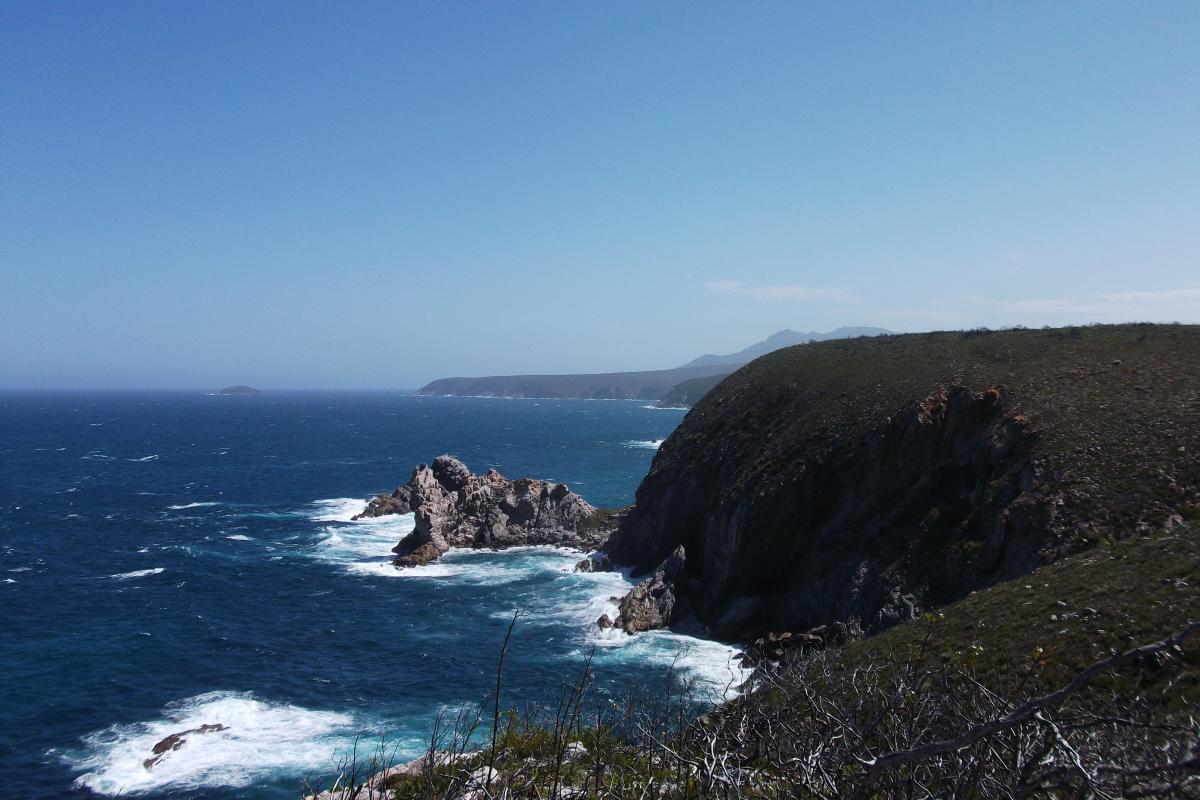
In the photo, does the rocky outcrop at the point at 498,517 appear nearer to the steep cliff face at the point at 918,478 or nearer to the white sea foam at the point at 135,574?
the steep cliff face at the point at 918,478

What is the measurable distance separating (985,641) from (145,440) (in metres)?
152

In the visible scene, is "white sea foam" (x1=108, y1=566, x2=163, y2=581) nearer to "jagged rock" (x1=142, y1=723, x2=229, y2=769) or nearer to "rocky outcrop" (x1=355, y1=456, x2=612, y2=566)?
"rocky outcrop" (x1=355, y1=456, x2=612, y2=566)

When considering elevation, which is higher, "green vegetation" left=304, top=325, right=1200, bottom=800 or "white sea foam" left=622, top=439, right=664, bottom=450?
"green vegetation" left=304, top=325, right=1200, bottom=800

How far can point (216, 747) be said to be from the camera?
83.9 feet

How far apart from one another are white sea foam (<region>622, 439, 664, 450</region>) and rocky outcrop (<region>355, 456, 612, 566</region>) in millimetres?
63161

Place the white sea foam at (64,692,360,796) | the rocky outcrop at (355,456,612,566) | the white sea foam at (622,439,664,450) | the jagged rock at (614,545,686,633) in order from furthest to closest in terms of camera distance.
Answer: the white sea foam at (622,439,664,450)
the rocky outcrop at (355,456,612,566)
the jagged rock at (614,545,686,633)
the white sea foam at (64,692,360,796)

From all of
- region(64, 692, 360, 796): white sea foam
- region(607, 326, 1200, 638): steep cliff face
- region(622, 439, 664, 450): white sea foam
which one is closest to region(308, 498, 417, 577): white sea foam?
region(607, 326, 1200, 638): steep cliff face

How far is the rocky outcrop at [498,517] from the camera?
56094 mm

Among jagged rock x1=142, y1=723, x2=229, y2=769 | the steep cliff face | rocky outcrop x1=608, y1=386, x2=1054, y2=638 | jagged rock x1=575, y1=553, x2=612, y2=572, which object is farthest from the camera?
jagged rock x1=575, y1=553, x2=612, y2=572

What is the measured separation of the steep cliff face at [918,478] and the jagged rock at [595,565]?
1117 mm

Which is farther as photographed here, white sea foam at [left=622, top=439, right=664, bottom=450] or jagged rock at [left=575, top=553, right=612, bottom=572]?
white sea foam at [left=622, top=439, right=664, bottom=450]

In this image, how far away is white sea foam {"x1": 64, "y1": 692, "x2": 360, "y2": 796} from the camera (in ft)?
76.5

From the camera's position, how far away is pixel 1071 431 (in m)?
31.1

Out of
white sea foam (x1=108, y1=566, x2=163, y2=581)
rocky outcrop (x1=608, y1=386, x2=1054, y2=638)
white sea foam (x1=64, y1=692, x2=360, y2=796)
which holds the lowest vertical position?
white sea foam (x1=64, y1=692, x2=360, y2=796)
